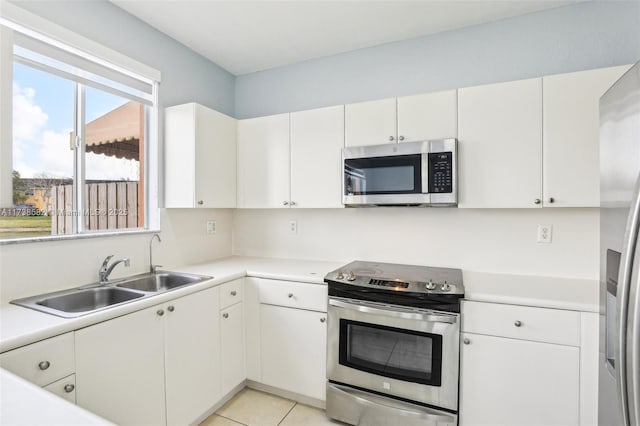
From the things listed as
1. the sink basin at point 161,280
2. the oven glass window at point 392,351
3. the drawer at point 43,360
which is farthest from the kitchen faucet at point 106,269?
the oven glass window at point 392,351

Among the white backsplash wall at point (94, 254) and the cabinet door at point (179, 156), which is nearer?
the white backsplash wall at point (94, 254)

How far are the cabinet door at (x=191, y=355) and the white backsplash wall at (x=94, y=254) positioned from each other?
593 millimetres

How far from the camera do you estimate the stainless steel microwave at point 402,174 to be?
2.02 m

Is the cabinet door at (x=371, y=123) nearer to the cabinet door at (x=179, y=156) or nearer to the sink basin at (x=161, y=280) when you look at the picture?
the cabinet door at (x=179, y=156)

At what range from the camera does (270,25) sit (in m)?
2.28

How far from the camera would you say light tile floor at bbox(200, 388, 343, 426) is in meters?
2.03

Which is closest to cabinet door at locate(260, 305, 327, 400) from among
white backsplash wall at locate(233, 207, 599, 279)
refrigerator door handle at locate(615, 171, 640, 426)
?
white backsplash wall at locate(233, 207, 599, 279)

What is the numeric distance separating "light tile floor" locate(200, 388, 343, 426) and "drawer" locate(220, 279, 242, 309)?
70 centimetres

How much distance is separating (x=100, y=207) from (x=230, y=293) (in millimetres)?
1001

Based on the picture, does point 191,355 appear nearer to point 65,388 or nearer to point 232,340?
point 232,340

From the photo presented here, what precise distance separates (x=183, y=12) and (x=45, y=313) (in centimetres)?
192

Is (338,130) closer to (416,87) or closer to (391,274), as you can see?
(416,87)

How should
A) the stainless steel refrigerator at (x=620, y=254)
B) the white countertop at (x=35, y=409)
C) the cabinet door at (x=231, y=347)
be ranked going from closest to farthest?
the white countertop at (x=35, y=409)
the stainless steel refrigerator at (x=620, y=254)
the cabinet door at (x=231, y=347)

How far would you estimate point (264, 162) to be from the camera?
8.66 feet
